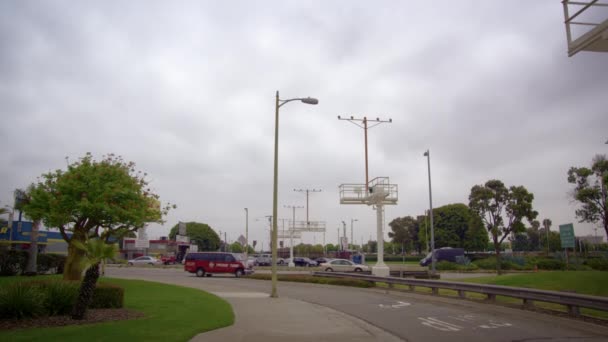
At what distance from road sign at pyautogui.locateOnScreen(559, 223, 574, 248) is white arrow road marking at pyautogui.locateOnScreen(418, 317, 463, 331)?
27.7 metres

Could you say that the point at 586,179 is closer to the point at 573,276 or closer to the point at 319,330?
the point at 573,276

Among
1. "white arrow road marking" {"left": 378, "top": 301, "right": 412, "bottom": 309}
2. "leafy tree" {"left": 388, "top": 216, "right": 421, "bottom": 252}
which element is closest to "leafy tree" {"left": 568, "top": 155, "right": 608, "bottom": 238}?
"white arrow road marking" {"left": 378, "top": 301, "right": 412, "bottom": 309}

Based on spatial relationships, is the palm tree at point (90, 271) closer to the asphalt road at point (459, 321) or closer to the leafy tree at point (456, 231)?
the asphalt road at point (459, 321)

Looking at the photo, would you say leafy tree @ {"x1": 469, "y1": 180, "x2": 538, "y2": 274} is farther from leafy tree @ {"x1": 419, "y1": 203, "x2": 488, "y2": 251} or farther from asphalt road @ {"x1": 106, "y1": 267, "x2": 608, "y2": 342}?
leafy tree @ {"x1": 419, "y1": 203, "x2": 488, "y2": 251}

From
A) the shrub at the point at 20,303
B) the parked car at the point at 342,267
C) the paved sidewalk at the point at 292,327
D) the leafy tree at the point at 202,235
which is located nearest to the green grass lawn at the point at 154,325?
the paved sidewalk at the point at 292,327

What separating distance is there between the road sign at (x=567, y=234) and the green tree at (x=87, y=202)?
105ft

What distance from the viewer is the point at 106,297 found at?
13000 millimetres

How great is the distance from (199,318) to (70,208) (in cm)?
1070

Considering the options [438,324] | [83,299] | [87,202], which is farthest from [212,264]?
[438,324]

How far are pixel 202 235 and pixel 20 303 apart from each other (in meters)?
99.9

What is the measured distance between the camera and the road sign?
3547cm

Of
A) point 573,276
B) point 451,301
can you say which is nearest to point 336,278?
point 451,301

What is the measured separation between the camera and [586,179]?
1254 inches

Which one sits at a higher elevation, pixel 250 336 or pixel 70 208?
pixel 70 208
